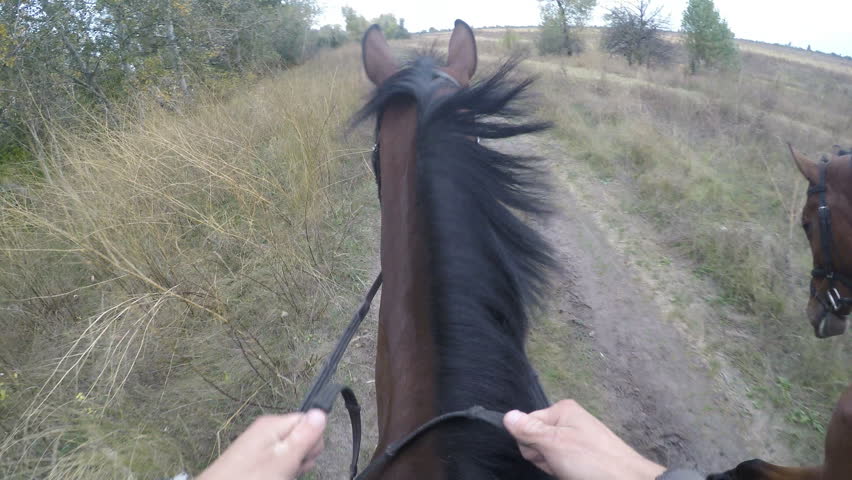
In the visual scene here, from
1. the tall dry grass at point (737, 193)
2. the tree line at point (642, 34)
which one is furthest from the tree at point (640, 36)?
the tall dry grass at point (737, 193)

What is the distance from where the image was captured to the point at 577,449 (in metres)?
0.94

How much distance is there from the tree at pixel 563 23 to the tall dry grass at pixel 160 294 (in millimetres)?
27200

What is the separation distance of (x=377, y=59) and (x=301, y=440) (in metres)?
1.82

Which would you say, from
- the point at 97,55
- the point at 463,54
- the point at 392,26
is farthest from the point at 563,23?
the point at 463,54

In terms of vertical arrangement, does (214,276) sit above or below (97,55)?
below

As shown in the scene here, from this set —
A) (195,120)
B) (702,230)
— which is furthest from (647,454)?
(195,120)

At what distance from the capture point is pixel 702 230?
469 centimetres

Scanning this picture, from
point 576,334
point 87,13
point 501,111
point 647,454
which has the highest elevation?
point 87,13

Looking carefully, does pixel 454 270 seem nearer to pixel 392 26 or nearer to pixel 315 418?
pixel 315 418

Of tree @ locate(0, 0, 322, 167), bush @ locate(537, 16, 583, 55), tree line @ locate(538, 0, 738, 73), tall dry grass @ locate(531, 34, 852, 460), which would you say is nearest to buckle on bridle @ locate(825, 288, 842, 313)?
tall dry grass @ locate(531, 34, 852, 460)

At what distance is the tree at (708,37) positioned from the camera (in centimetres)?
1939

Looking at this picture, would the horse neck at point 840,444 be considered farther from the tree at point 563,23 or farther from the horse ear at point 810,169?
the tree at point 563,23

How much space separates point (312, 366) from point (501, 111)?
2387 mm

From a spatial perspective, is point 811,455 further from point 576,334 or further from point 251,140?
point 251,140
